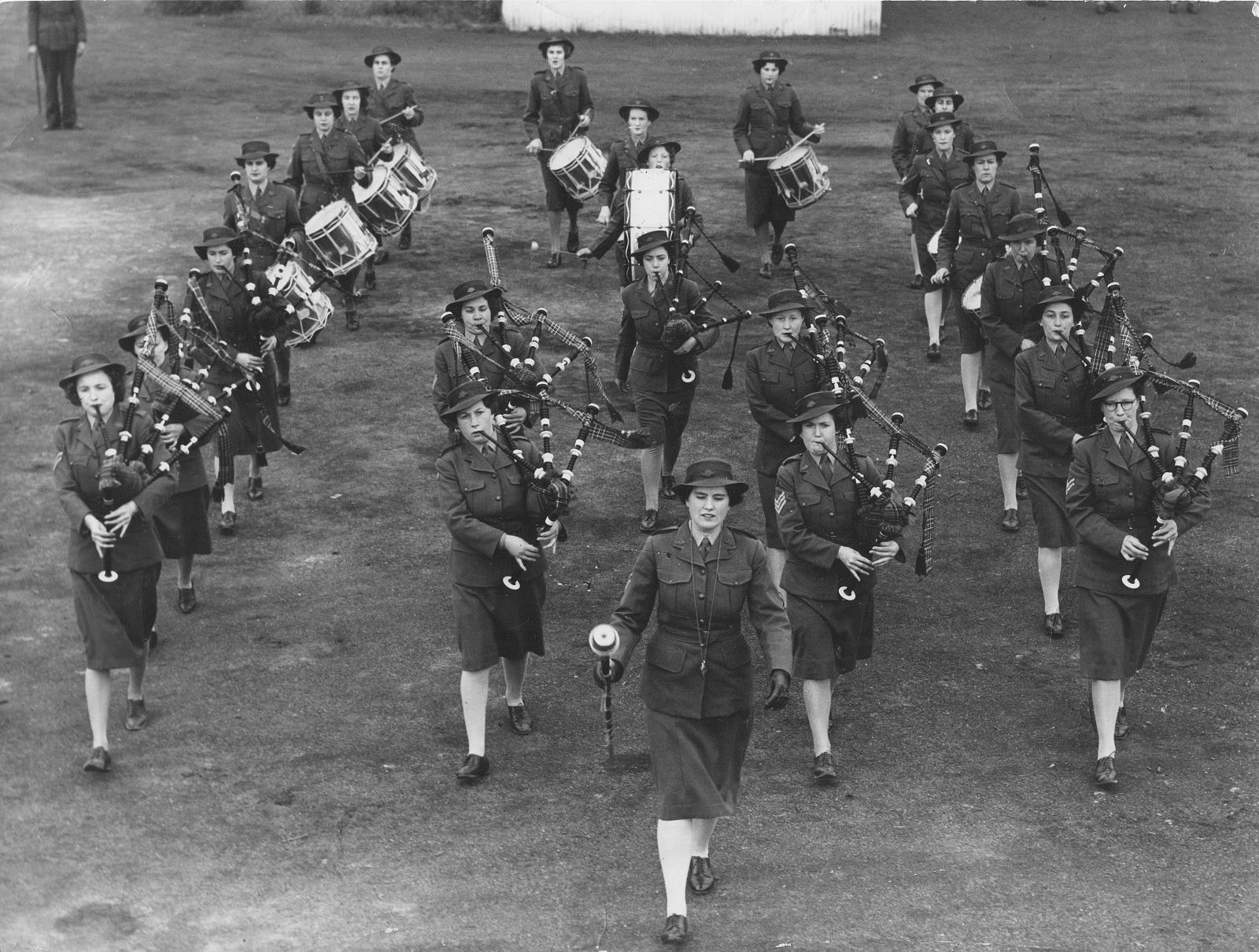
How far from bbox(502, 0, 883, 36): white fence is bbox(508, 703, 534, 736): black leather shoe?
1922 centimetres

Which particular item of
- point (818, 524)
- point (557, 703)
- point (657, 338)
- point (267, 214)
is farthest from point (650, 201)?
point (818, 524)

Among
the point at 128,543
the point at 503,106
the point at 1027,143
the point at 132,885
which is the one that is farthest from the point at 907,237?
the point at 132,885

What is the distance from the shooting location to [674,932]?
7.59 metres

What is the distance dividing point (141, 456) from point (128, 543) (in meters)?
0.49

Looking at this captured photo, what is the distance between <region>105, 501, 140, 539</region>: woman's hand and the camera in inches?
363

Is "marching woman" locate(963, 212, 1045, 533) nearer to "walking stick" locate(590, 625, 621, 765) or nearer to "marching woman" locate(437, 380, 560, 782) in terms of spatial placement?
"marching woman" locate(437, 380, 560, 782)

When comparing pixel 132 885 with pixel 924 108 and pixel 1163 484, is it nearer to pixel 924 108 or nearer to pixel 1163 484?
pixel 1163 484

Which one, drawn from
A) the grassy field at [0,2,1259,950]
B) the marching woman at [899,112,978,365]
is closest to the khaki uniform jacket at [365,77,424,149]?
the grassy field at [0,2,1259,950]

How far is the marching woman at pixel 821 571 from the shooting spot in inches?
353

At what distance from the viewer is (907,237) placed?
1794 centimetres

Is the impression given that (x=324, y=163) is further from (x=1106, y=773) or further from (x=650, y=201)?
(x=1106, y=773)

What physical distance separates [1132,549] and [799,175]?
25.6ft

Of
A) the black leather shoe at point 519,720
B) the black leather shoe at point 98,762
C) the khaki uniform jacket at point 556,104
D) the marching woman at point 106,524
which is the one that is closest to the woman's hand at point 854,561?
the black leather shoe at point 519,720

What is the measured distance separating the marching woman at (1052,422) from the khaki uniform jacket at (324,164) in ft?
23.4
